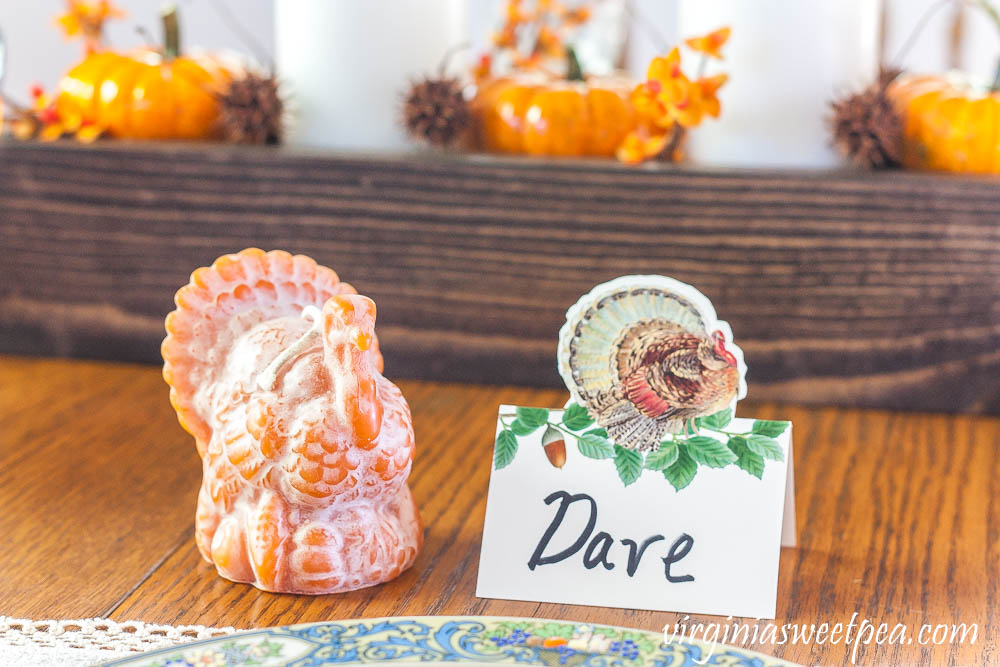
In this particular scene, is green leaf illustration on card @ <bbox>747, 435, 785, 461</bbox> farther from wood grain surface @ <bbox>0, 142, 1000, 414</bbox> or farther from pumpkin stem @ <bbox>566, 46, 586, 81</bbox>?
pumpkin stem @ <bbox>566, 46, 586, 81</bbox>

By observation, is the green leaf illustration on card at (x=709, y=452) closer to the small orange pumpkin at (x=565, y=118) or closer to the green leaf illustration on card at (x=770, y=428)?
the green leaf illustration on card at (x=770, y=428)

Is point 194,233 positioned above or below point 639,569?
above

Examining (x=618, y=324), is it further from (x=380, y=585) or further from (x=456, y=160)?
(x=456, y=160)

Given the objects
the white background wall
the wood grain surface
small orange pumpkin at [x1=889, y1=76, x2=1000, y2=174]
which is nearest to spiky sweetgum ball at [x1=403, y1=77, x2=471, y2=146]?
the wood grain surface

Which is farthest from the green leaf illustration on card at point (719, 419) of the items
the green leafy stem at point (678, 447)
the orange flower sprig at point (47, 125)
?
the orange flower sprig at point (47, 125)

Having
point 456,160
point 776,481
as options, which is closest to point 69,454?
point 456,160

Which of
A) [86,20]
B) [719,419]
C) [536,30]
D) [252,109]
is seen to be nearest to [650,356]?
[719,419]
